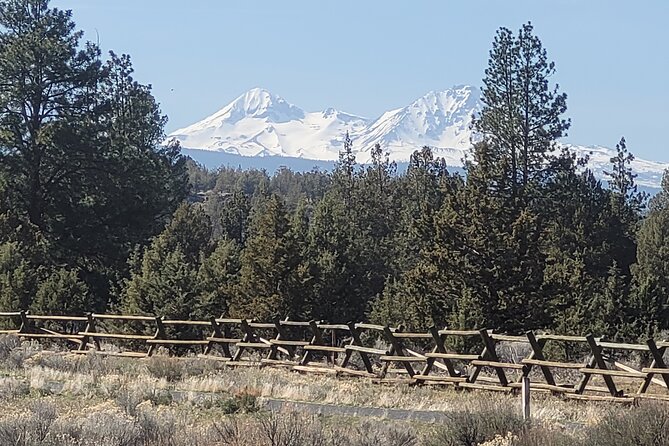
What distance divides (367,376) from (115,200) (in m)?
27.4

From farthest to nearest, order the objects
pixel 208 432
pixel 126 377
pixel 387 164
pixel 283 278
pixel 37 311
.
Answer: pixel 387 164, pixel 283 278, pixel 37 311, pixel 126 377, pixel 208 432

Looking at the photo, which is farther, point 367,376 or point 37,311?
point 37,311

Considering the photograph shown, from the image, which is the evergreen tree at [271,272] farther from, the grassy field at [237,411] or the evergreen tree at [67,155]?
the grassy field at [237,411]

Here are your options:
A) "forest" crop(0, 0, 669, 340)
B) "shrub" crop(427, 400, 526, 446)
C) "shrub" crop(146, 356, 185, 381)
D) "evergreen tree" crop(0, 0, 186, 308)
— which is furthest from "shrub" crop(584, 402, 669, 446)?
"evergreen tree" crop(0, 0, 186, 308)

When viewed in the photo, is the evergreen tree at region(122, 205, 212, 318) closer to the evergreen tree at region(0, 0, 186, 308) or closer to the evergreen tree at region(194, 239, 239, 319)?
the evergreen tree at region(194, 239, 239, 319)

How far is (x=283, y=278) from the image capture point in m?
36.9

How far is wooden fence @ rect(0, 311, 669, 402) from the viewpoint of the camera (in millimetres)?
15672

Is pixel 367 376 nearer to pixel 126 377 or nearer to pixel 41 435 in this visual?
pixel 126 377

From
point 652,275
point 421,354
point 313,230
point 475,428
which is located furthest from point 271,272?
point 475,428

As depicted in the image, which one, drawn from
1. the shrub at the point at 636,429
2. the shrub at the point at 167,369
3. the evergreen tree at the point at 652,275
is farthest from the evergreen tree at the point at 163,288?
the shrub at the point at 636,429

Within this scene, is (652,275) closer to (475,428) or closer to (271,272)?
(271,272)

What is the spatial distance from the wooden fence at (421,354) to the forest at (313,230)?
2.20 meters

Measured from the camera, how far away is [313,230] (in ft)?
144

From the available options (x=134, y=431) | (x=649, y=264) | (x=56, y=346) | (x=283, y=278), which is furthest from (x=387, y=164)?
(x=134, y=431)
